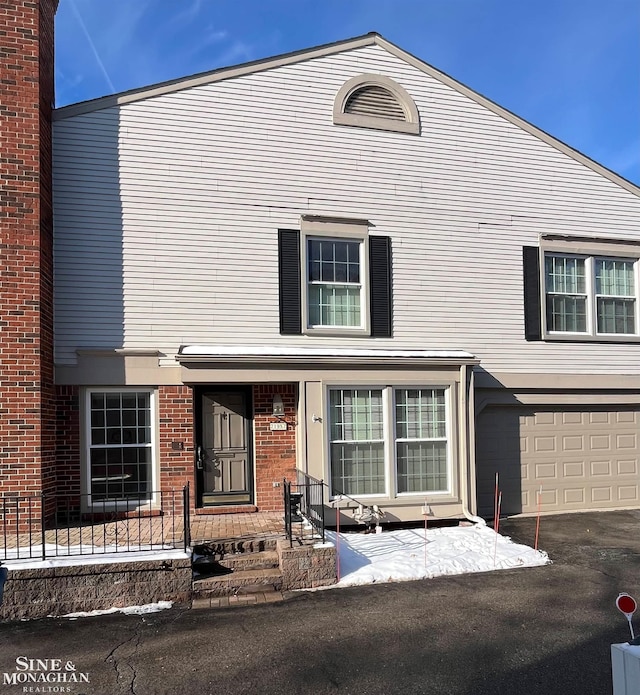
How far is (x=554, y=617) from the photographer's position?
6062 millimetres

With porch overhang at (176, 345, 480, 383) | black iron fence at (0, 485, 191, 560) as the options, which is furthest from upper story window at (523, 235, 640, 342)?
black iron fence at (0, 485, 191, 560)

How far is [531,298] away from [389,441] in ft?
13.0

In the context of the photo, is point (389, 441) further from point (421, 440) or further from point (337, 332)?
point (337, 332)

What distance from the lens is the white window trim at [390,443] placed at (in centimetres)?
941

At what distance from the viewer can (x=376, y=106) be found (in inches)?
415

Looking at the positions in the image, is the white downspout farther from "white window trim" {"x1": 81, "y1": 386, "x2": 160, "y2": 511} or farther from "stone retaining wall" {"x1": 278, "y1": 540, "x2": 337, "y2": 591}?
"white window trim" {"x1": 81, "y1": 386, "x2": 160, "y2": 511}

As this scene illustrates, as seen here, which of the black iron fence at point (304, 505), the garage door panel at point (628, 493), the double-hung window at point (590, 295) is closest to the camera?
the black iron fence at point (304, 505)

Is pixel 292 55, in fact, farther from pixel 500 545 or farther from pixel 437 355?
pixel 500 545

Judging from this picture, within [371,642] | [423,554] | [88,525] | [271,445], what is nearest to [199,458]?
[271,445]

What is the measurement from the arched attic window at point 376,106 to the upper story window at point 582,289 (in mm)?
3262

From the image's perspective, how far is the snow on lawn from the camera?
7.39 meters

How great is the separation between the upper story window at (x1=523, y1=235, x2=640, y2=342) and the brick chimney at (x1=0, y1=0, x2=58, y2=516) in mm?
8156

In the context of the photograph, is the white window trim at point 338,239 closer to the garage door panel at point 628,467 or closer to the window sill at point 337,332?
the window sill at point 337,332

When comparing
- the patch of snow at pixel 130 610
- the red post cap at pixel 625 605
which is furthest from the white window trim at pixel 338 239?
the red post cap at pixel 625 605
